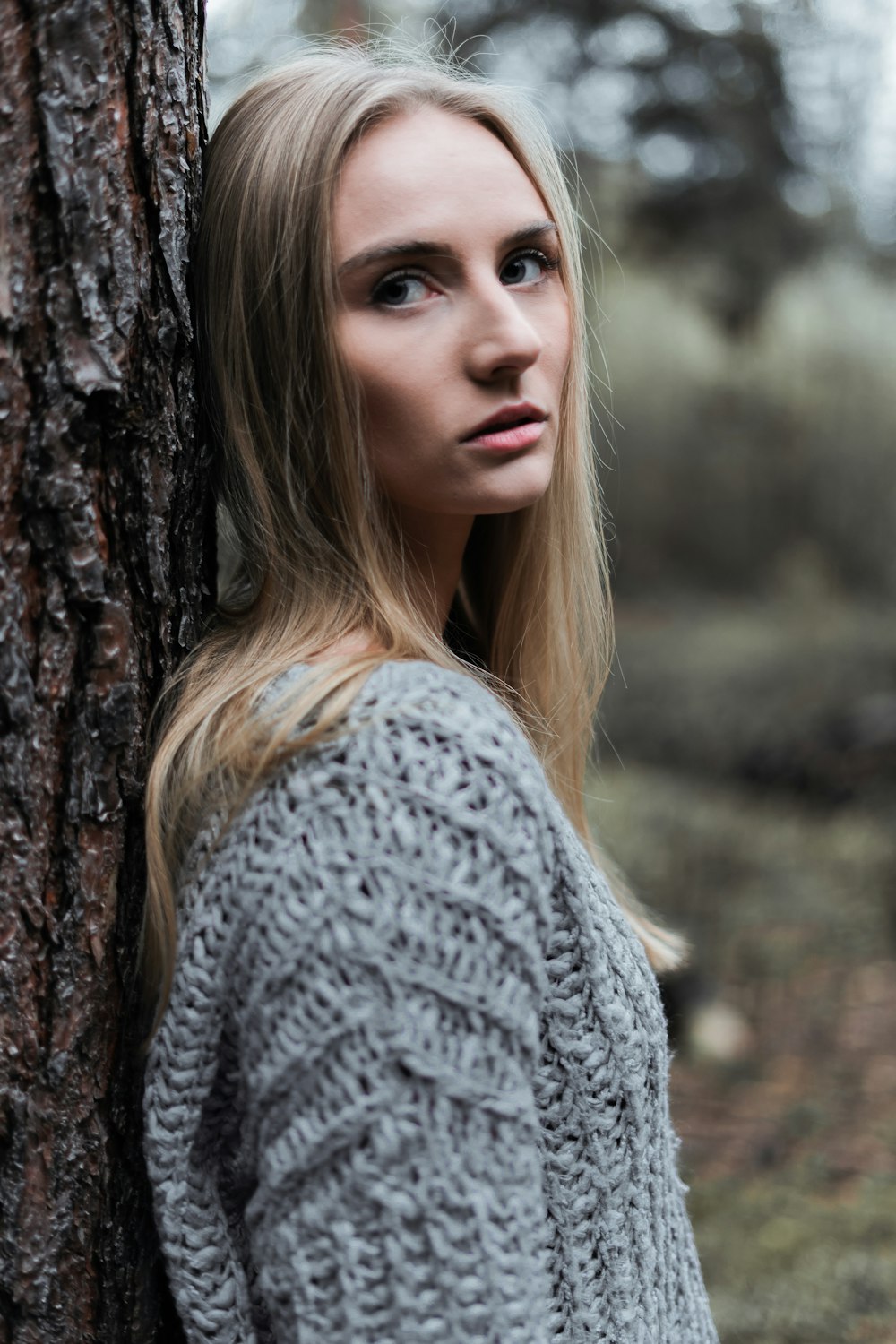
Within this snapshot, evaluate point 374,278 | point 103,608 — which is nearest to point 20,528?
point 103,608

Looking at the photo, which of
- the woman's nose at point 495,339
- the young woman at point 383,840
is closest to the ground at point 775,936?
the young woman at point 383,840

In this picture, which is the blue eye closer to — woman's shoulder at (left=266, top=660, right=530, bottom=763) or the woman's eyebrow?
the woman's eyebrow

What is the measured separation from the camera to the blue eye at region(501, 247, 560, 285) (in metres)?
1.25

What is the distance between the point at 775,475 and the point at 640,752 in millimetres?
2026

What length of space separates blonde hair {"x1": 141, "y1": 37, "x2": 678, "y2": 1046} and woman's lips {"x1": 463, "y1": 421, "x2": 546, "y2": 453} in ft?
0.39

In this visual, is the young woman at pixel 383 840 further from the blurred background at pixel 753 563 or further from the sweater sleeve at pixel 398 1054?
the blurred background at pixel 753 563

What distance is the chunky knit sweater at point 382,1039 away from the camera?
90 cm

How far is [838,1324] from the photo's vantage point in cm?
267

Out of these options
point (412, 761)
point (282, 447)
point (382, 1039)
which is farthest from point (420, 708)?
point (282, 447)

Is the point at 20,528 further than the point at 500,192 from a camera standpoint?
No

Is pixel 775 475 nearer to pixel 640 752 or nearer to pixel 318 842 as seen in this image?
pixel 640 752

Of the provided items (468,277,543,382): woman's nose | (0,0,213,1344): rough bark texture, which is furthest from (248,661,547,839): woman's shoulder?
(468,277,543,382): woman's nose

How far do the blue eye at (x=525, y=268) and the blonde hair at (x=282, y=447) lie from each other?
0.19 ft

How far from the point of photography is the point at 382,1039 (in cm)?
90
